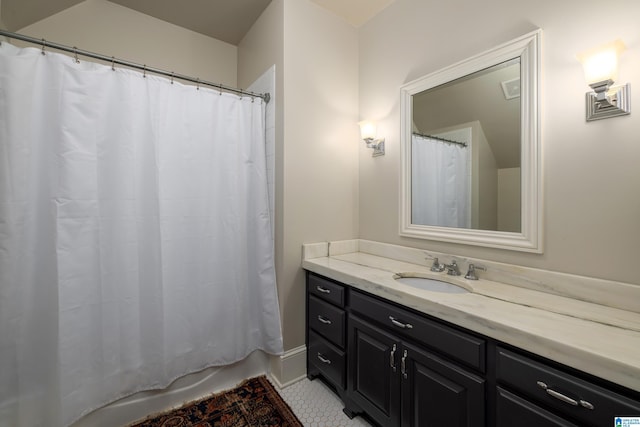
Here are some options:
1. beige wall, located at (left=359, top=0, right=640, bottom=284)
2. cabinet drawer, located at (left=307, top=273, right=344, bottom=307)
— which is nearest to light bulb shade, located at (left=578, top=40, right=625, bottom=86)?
beige wall, located at (left=359, top=0, right=640, bottom=284)

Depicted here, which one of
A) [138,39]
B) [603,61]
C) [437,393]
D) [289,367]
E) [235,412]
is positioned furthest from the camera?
[138,39]

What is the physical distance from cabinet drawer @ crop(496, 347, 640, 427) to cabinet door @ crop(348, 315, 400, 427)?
46 cm

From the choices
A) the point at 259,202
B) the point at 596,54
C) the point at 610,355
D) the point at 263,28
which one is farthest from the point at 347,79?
the point at 610,355

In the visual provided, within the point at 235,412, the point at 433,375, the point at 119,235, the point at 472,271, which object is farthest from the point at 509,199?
the point at 119,235

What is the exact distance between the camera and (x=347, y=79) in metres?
2.11

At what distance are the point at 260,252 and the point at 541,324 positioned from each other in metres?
1.50

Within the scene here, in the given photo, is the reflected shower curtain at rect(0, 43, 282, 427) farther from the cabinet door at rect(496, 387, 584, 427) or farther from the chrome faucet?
the cabinet door at rect(496, 387, 584, 427)

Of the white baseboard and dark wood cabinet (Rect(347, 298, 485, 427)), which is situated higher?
dark wood cabinet (Rect(347, 298, 485, 427))

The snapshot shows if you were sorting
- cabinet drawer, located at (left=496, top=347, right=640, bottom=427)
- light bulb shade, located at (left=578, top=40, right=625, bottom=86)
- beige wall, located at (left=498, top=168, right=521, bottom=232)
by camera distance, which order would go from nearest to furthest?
cabinet drawer, located at (left=496, top=347, right=640, bottom=427), light bulb shade, located at (left=578, top=40, right=625, bottom=86), beige wall, located at (left=498, top=168, right=521, bottom=232)

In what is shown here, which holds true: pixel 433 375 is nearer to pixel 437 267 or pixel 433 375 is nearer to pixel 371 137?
pixel 437 267

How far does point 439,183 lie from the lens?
5.61 ft

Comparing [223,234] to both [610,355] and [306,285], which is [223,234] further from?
[610,355]

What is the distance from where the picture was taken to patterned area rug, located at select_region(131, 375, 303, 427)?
149 cm

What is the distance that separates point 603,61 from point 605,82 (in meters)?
0.08
